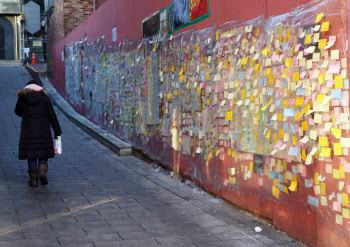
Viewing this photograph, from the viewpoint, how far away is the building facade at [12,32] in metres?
40.3

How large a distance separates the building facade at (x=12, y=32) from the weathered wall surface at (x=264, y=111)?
33066 millimetres

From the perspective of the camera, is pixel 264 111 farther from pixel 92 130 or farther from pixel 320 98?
pixel 92 130

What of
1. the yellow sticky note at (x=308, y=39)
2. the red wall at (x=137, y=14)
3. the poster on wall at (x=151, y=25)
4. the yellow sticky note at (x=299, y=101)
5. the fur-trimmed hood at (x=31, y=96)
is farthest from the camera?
the poster on wall at (x=151, y=25)

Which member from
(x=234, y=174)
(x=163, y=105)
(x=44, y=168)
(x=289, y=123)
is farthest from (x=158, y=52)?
(x=289, y=123)

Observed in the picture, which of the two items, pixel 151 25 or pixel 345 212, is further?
pixel 151 25

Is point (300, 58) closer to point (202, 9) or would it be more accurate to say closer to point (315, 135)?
point (315, 135)

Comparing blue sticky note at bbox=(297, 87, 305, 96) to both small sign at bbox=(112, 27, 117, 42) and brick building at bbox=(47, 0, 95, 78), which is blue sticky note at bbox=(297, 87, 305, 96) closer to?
small sign at bbox=(112, 27, 117, 42)

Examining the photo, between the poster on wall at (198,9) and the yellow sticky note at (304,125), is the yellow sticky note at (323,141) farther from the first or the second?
the poster on wall at (198,9)

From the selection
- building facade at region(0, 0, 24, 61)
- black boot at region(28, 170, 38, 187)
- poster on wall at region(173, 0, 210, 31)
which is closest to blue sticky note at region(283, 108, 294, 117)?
poster on wall at region(173, 0, 210, 31)

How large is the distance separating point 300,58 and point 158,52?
4494mm

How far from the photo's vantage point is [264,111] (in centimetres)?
537

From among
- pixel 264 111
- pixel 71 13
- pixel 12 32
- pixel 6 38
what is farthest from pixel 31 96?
pixel 12 32

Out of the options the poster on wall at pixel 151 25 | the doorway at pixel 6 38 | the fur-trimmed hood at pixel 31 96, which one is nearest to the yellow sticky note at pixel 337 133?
the fur-trimmed hood at pixel 31 96

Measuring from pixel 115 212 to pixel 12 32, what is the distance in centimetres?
3712
